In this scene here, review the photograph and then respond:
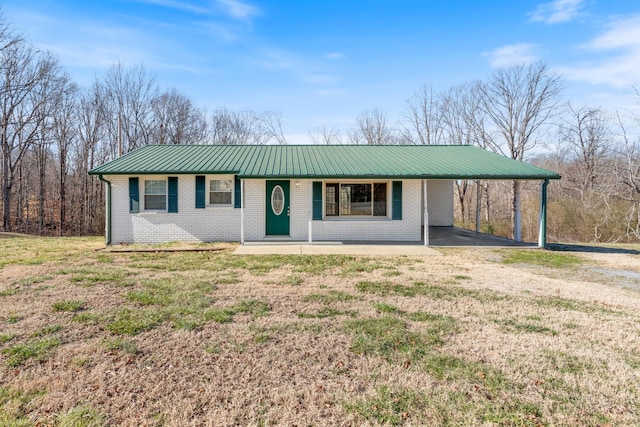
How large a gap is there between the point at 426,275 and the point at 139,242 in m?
10.2

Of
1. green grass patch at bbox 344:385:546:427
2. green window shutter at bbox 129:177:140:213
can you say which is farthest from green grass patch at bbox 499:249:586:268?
green window shutter at bbox 129:177:140:213

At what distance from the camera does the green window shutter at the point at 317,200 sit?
12398 millimetres

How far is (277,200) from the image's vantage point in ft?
41.1

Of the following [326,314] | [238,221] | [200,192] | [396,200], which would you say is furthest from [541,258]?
[200,192]

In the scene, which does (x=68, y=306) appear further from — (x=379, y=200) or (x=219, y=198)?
(x=379, y=200)

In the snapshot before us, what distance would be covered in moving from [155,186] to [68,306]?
8.10m

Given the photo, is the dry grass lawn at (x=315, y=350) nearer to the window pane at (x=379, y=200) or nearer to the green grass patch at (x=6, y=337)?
the green grass patch at (x=6, y=337)

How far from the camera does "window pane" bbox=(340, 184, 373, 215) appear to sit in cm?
1295

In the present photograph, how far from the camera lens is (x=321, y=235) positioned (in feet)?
40.9

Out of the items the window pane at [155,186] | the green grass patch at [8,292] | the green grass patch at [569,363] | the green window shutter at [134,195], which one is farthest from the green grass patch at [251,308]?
the green window shutter at [134,195]

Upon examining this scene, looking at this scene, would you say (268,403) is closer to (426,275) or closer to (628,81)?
(426,275)

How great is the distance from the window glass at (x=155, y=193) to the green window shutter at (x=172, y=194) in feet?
1.14

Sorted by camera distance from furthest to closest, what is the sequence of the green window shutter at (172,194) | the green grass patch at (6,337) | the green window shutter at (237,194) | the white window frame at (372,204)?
the white window frame at (372,204) → the green window shutter at (237,194) → the green window shutter at (172,194) → the green grass patch at (6,337)

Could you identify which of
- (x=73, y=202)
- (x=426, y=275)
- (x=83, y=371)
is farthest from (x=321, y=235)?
(x=73, y=202)
